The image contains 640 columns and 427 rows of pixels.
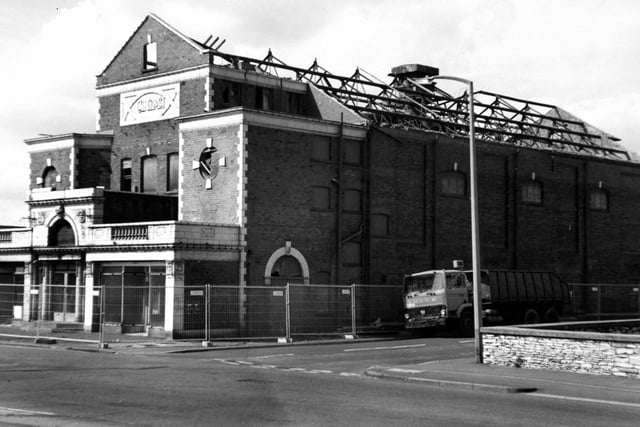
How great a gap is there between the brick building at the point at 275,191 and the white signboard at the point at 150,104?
108 millimetres

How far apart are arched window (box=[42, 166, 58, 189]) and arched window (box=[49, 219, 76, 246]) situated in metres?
7.35

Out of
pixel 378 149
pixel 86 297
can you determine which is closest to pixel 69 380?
pixel 86 297

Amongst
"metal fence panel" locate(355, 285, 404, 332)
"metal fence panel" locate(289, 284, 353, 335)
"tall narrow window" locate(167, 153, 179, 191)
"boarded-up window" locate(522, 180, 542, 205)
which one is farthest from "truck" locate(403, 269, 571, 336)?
"tall narrow window" locate(167, 153, 179, 191)

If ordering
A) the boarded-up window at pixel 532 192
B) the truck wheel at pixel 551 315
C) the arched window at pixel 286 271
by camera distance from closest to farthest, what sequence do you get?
the arched window at pixel 286 271, the truck wheel at pixel 551 315, the boarded-up window at pixel 532 192

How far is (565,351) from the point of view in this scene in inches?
873

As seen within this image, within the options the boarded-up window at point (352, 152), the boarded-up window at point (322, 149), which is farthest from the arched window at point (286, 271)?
the boarded-up window at point (352, 152)

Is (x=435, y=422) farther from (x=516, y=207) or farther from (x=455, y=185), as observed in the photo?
(x=516, y=207)

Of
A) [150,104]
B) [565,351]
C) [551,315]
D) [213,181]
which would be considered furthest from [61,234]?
[565,351]

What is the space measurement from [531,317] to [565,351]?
58.7ft

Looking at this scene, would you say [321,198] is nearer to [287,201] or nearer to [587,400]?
[287,201]

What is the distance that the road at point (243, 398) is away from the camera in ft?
46.1

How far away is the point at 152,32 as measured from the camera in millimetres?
47938

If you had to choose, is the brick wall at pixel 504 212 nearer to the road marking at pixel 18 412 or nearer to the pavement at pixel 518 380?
the pavement at pixel 518 380

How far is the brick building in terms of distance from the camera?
124 feet
